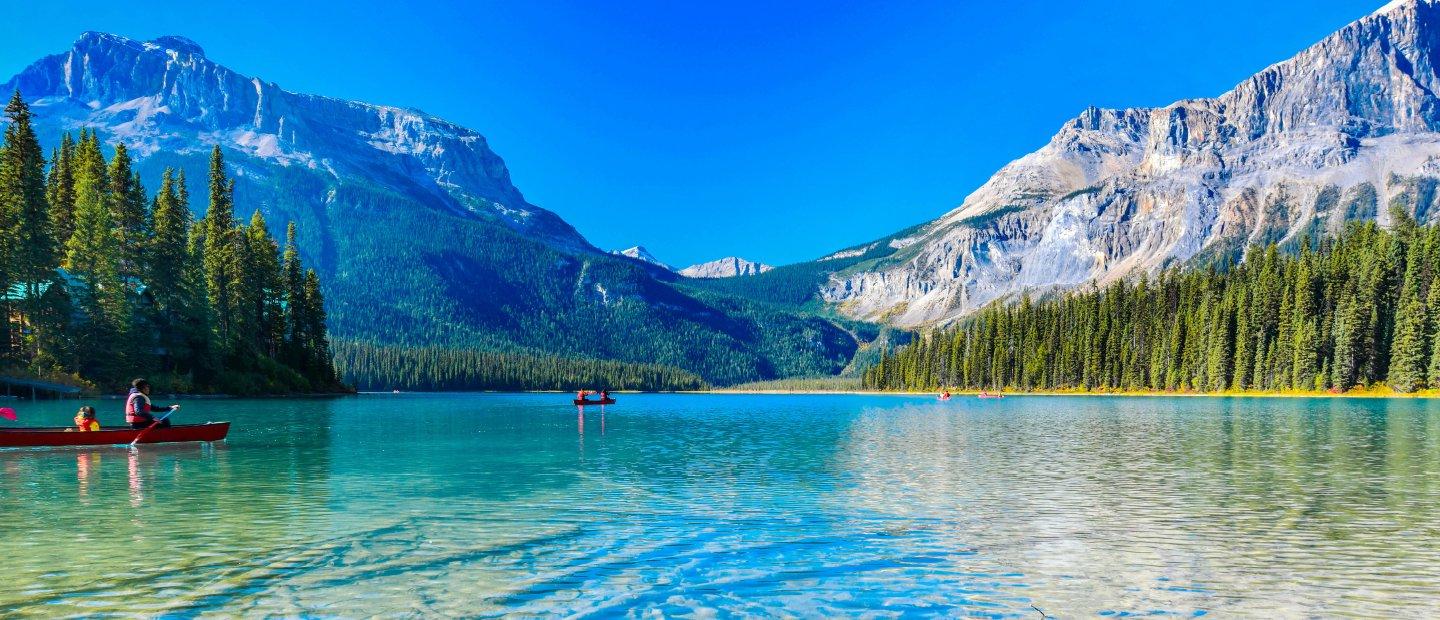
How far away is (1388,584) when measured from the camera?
1416cm

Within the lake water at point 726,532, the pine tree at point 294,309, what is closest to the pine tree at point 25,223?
the pine tree at point 294,309

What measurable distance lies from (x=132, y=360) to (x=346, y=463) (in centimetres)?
5810

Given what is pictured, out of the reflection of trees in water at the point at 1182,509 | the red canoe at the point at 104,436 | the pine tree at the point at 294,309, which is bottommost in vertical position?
the reflection of trees in water at the point at 1182,509

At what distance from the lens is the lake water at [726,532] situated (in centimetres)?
1362

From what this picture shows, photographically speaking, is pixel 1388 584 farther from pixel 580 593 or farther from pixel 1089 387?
pixel 1089 387

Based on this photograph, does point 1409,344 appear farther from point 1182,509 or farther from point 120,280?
point 120,280

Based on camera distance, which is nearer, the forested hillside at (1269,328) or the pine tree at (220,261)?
the pine tree at (220,261)

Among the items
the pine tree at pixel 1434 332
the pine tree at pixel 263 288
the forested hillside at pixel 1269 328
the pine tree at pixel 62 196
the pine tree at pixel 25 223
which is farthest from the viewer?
the forested hillside at pixel 1269 328

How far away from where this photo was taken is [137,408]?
1465 inches

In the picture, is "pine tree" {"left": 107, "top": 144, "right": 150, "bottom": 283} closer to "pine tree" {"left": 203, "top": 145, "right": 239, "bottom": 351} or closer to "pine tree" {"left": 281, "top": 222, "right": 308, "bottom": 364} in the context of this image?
"pine tree" {"left": 203, "top": 145, "right": 239, "bottom": 351}

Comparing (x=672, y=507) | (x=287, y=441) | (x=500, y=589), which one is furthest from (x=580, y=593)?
(x=287, y=441)

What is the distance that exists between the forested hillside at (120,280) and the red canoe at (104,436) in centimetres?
4262

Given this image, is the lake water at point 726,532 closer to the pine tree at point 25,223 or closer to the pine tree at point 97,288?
the pine tree at point 97,288

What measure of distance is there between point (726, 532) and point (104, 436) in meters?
32.1
